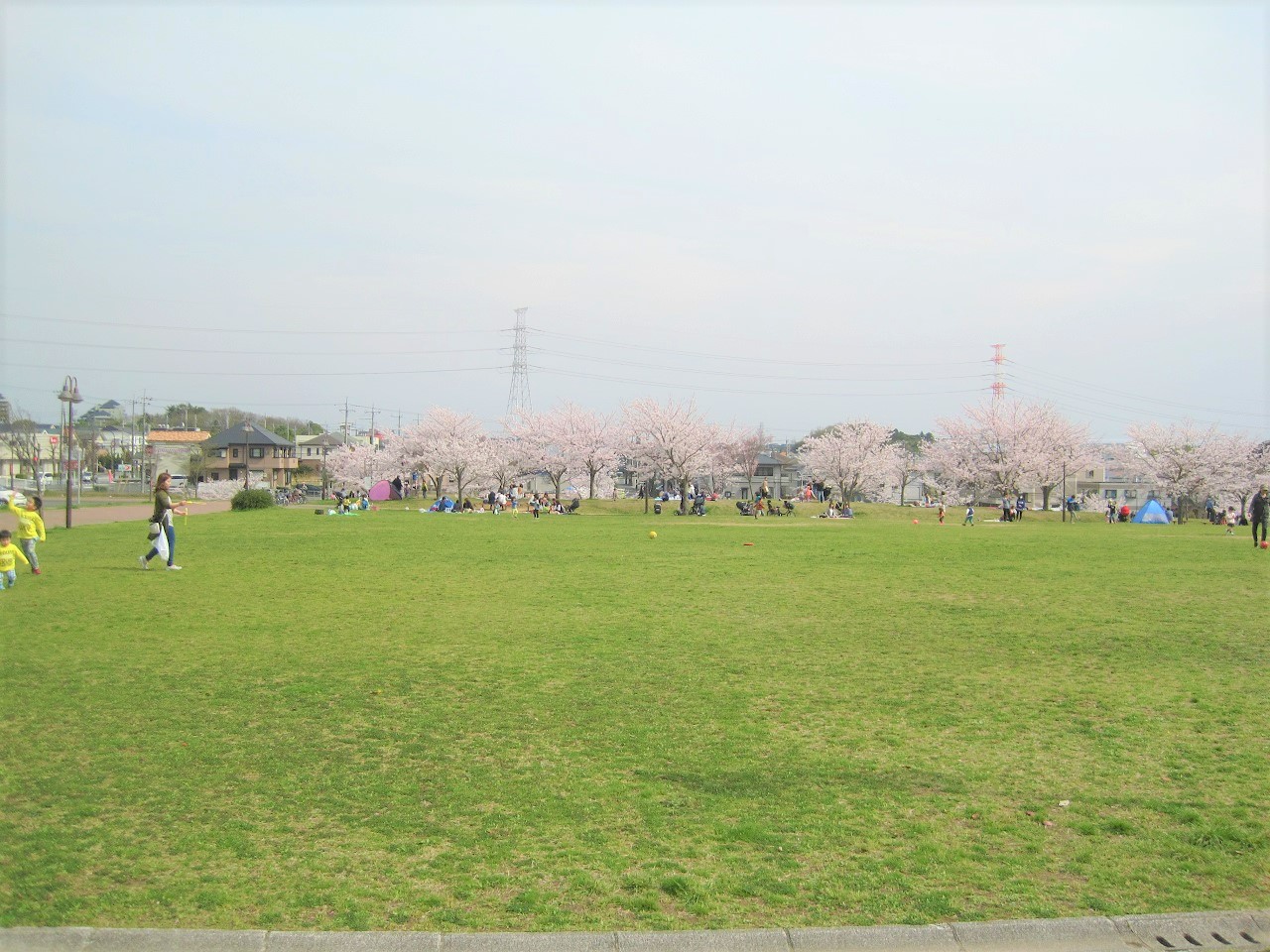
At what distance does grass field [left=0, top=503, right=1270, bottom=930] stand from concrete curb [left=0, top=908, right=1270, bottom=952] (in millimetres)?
139

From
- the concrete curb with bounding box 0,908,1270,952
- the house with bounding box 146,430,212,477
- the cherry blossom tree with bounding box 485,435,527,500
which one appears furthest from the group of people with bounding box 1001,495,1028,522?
the house with bounding box 146,430,212,477

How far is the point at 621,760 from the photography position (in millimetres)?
6234

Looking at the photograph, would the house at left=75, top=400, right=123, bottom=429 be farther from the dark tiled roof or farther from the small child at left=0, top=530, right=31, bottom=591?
the small child at left=0, top=530, right=31, bottom=591

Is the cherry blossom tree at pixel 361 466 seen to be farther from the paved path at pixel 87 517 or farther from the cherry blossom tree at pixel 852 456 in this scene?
the paved path at pixel 87 517

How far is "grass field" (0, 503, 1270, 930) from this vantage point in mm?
4352

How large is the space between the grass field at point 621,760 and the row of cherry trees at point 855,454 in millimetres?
46660

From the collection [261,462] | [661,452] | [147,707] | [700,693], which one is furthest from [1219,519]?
[261,462]

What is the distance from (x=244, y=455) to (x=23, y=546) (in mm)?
83890

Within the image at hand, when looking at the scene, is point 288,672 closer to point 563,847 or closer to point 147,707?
point 147,707

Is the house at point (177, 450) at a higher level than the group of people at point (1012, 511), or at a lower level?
higher

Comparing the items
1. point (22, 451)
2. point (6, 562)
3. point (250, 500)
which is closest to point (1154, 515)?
point (250, 500)

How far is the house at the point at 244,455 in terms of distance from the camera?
94938 millimetres

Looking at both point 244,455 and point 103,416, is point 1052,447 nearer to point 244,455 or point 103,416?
point 244,455

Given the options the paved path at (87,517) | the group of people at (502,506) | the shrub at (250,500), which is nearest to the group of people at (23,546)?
the paved path at (87,517)
